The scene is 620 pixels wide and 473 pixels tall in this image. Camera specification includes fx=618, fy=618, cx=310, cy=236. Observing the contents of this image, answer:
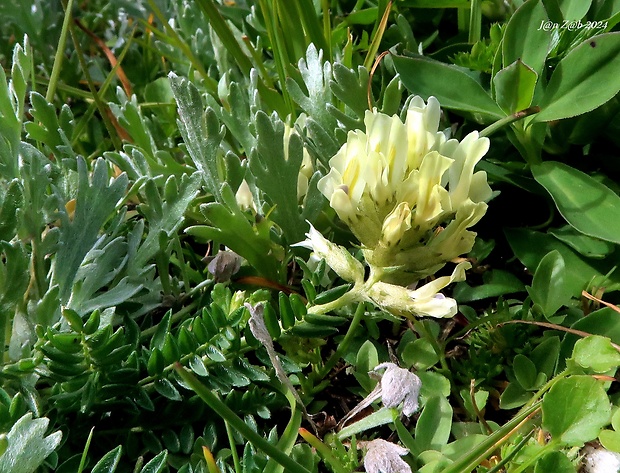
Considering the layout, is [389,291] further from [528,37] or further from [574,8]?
[574,8]

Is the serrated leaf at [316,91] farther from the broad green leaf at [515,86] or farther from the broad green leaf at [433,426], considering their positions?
the broad green leaf at [433,426]

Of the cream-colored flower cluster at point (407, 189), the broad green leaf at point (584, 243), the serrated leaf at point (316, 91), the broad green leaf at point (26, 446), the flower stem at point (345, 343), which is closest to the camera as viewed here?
the broad green leaf at point (26, 446)

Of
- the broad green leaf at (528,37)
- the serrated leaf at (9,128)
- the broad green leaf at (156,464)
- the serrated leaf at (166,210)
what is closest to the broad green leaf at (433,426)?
the broad green leaf at (156,464)

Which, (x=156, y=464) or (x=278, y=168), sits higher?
(x=278, y=168)

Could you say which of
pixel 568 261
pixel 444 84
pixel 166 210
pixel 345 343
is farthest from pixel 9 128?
pixel 568 261

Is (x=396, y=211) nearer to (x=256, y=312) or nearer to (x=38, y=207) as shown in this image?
(x=256, y=312)

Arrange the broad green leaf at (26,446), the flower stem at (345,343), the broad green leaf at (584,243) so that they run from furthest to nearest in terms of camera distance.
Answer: the broad green leaf at (584,243)
the flower stem at (345,343)
the broad green leaf at (26,446)
